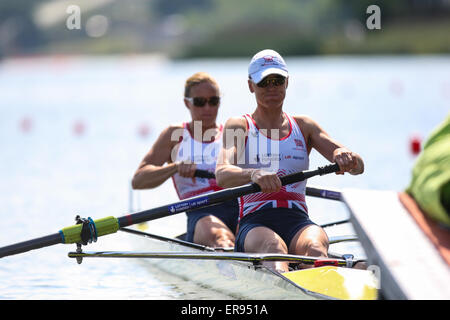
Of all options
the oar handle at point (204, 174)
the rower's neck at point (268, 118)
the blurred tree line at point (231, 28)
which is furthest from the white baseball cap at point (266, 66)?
the blurred tree line at point (231, 28)

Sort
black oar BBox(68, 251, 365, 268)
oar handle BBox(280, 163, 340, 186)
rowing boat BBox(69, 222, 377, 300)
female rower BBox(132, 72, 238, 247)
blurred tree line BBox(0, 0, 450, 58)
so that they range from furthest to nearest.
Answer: blurred tree line BBox(0, 0, 450, 58) → female rower BBox(132, 72, 238, 247) → oar handle BBox(280, 163, 340, 186) → black oar BBox(68, 251, 365, 268) → rowing boat BBox(69, 222, 377, 300)

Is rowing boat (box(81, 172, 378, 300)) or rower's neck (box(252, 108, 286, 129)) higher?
rower's neck (box(252, 108, 286, 129))

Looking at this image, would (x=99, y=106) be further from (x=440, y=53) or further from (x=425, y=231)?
(x=440, y=53)

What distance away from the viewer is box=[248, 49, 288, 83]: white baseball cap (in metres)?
6.62

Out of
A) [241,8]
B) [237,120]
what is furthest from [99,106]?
[241,8]

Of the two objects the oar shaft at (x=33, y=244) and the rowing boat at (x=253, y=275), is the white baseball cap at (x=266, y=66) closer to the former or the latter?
the rowing boat at (x=253, y=275)

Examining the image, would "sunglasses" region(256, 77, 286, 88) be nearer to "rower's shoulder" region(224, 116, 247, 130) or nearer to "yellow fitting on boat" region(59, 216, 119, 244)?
"rower's shoulder" region(224, 116, 247, 130)

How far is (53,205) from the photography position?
525 inches

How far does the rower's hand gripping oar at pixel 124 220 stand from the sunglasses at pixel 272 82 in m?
0.70

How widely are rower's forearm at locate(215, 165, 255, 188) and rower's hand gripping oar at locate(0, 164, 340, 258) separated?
0.11 m

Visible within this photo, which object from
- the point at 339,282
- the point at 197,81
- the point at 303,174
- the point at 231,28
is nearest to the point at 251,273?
Result: the point at 303,174

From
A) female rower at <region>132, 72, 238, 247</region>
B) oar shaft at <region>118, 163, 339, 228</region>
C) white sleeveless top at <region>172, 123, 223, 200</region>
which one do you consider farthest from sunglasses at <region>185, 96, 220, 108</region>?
oar shaft at <region>118, 163, 339, 228</region>

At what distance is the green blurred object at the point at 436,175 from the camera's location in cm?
449

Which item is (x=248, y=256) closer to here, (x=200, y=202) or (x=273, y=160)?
(x=200, y=202)
